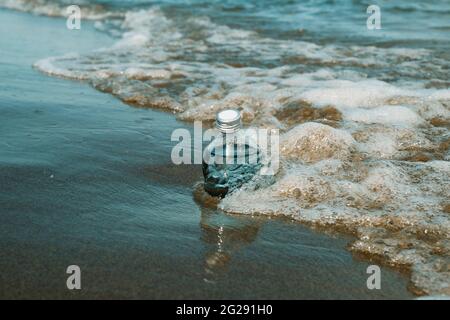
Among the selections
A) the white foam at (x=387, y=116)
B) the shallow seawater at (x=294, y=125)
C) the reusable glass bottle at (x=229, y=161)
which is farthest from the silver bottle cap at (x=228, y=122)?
the white foam at (x=387, y=116)

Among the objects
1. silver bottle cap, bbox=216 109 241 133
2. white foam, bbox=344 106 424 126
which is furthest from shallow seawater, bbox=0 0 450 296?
silver bottle cap, bbox=216 109 241 133

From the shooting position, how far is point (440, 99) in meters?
4.45

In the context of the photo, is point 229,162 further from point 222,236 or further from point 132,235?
point 132,235

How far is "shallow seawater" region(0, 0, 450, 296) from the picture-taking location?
2570mm

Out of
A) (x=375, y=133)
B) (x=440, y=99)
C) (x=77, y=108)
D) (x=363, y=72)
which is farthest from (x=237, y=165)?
(x=363, y=72)

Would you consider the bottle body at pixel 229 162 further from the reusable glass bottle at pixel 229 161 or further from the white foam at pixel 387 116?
the white foam at pixel 387 116

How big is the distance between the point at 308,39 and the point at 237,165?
5.61 m

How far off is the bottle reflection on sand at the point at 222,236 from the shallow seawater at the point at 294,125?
0.8 inches

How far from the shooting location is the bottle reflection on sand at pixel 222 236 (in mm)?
2193

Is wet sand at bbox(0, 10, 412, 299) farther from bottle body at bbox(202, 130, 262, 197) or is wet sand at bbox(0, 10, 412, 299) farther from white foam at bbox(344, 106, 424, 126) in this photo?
white foam at bbox(344, 106, 424, 126)

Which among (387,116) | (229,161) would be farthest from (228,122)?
(387,116)

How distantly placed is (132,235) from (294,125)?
82.4 inches

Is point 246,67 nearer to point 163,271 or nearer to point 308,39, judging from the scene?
point 308,39

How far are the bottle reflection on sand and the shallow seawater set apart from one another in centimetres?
2
